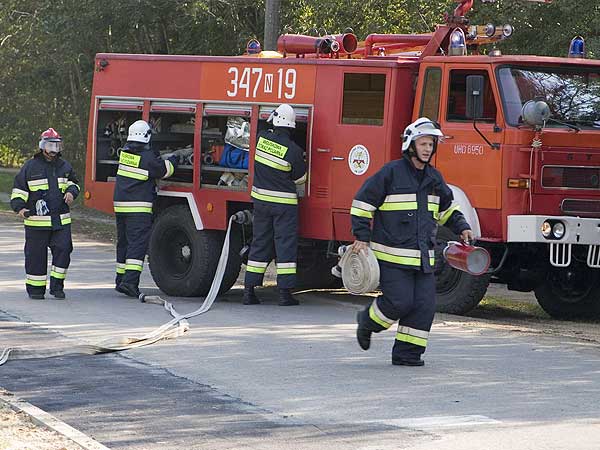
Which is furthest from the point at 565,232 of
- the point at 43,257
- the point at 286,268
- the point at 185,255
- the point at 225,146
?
the point at 43,257

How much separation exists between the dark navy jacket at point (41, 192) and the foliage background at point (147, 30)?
3595 millimetres

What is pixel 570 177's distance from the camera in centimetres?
1181

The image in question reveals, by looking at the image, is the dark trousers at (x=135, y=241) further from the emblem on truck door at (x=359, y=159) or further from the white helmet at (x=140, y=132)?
the emblem on truck door at (x=359, y=159)

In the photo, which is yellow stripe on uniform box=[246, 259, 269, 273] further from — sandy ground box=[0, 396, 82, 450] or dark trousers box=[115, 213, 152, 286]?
sandy ground box=[0, 396, 82, 450]

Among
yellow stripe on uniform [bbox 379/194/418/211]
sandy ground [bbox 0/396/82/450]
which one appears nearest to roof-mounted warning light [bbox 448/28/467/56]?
yellow stripe on uniform [bbox 379/194/418/211]

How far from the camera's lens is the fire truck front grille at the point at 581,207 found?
38.8ft

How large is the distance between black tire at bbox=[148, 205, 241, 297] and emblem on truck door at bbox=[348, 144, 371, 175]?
1.66m

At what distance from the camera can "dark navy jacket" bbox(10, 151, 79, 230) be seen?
13172mm

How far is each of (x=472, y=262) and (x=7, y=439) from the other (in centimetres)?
400

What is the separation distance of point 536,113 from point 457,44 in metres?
1.34

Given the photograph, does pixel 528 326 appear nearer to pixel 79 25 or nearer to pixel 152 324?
pixel 152 324

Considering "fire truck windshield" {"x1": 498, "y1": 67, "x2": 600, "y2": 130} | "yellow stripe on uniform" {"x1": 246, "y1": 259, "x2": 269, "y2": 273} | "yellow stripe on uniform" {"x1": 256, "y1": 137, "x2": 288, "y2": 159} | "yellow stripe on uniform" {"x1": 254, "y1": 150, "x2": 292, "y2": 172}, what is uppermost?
"fire truck windshield" {"x1": 498, "y1": 67, "x2": 600, "y2": 130}

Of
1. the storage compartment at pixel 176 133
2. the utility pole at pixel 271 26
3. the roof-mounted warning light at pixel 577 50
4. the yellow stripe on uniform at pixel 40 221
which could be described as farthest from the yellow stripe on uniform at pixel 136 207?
the utility pole at pixel 271 26

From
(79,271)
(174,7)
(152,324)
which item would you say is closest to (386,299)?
(152,324)
